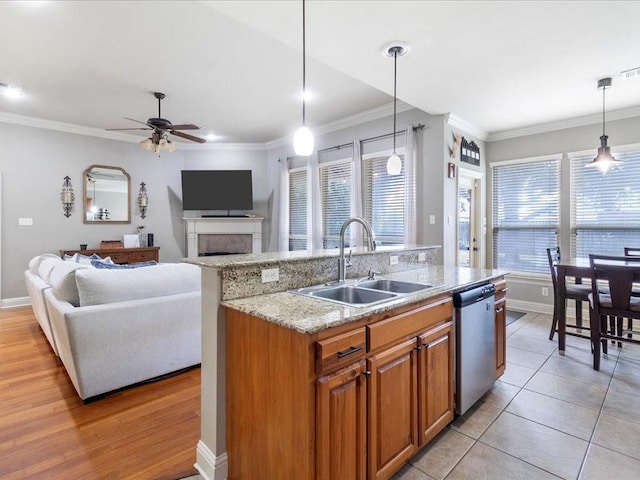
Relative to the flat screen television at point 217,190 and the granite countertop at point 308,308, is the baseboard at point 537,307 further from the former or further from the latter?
the flat screen television at point 217,190

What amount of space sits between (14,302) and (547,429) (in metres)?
7.09

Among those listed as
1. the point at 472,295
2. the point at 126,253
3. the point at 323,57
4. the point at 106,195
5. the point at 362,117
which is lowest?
the point at 472,295

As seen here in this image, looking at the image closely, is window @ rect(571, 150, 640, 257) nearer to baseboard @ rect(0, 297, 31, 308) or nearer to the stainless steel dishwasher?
the stainless steel dishwasher

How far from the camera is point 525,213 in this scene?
4.99 metres

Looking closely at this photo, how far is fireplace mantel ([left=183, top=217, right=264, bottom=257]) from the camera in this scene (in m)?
6.66

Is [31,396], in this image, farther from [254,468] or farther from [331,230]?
[331,230]

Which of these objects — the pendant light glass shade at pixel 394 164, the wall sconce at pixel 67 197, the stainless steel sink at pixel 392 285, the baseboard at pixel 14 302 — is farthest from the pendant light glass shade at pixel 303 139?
the baseboard at pixel 14 302

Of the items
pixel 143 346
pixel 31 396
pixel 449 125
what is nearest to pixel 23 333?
pixel 31 396

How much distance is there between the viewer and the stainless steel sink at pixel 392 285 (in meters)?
2.20

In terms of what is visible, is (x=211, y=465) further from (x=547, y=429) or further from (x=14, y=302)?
(x=14, y=302)

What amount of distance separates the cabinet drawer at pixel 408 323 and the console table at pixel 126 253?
557 centimetres

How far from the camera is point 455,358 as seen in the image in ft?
6.91

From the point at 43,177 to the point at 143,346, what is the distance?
4.64 meters

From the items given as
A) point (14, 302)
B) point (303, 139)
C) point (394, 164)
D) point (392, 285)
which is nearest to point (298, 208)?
point (394, 164)
